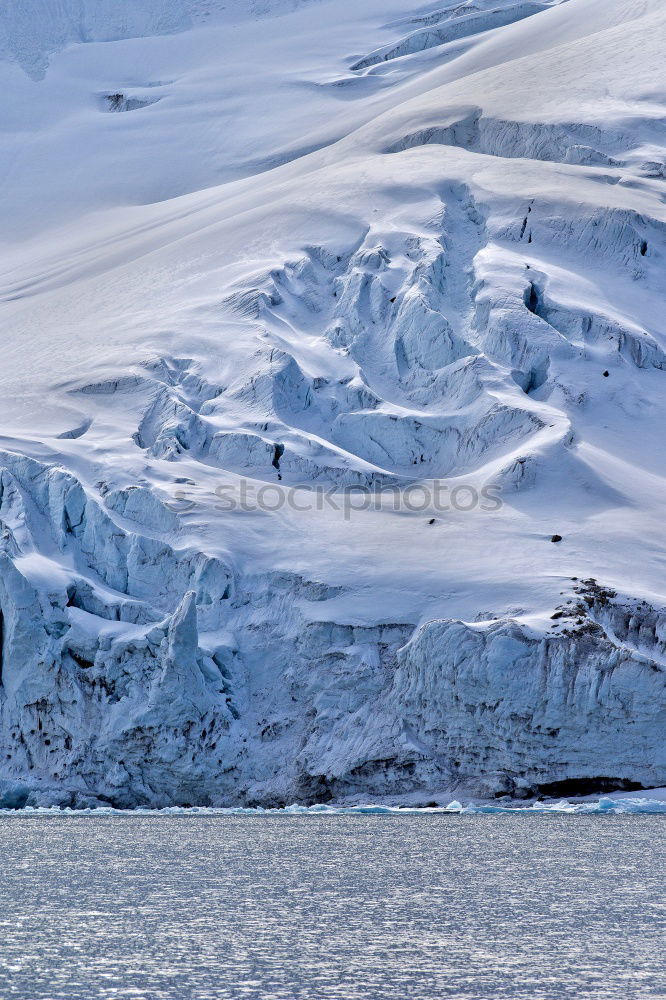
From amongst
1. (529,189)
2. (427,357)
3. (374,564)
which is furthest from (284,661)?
→ (529,189)

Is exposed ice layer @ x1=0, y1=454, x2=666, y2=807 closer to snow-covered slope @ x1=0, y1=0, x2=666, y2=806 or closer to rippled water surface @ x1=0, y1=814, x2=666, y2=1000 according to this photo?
snow-covered slope @ x1=0, y1=0, x2=666, y2=806

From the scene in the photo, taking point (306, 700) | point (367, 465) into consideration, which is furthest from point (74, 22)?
point (306, 700)

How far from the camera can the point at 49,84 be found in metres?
138

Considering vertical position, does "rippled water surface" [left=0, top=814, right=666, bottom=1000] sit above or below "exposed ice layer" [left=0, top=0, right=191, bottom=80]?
below

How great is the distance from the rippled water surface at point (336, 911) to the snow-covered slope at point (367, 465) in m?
3.27

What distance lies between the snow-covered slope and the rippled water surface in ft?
10.7

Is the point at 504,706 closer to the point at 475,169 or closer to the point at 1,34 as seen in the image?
the point at 475,169

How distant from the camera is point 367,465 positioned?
2272 inches

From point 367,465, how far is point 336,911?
28.9m

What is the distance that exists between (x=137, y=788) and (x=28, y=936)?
19140 millimetres

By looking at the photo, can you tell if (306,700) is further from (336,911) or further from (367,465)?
(336,911)

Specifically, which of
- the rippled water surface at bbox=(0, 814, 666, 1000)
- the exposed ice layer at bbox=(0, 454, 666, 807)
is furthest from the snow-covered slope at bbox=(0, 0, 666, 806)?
the rippled water surface at bbox=(0, 814, 666, 1000)

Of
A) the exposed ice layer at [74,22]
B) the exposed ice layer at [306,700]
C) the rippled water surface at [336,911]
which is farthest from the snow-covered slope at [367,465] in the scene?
the exposed ice layer at [74,22]

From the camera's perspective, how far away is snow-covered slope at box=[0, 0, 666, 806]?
46375 mm
